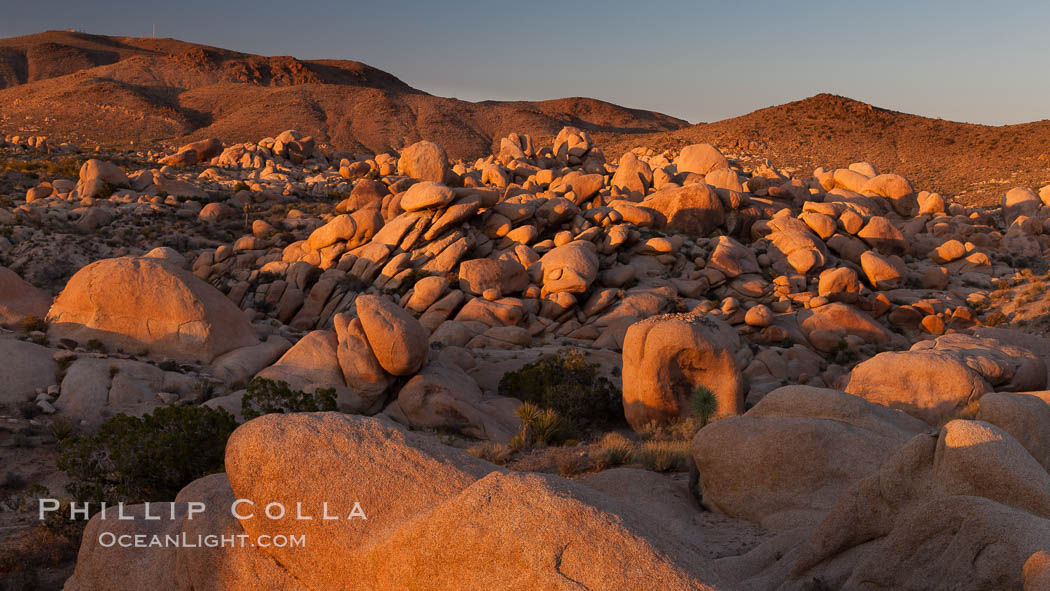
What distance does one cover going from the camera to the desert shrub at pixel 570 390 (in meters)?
20.2

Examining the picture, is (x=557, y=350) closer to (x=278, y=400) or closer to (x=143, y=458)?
(x=278, y=400)

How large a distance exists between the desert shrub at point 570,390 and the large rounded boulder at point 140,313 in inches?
364

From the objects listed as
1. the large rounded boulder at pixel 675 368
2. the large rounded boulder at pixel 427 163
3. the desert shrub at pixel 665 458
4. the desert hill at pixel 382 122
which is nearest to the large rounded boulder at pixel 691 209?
the large rounded boulder at pixel 427 163

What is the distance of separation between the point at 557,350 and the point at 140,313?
13779mm

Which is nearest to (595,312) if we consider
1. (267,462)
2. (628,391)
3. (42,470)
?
(628,391)

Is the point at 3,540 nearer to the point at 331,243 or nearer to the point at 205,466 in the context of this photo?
the point at 205,466

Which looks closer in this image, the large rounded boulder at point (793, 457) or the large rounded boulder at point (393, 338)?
the large rounded boulder at point (793, 457)

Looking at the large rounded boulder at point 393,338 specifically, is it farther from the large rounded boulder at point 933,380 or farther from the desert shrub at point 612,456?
the large rounded boulder at point 933,380

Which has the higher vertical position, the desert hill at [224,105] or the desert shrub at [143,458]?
the desert hill at [224,105]

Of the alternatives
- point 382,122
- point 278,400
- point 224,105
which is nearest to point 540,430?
point 278,400

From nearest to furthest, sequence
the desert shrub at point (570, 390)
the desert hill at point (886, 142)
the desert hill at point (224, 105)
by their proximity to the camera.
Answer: the desert shrub at point (570, 390) < the desert hill at point (886, 142) < the desert hill at point (224, 105)

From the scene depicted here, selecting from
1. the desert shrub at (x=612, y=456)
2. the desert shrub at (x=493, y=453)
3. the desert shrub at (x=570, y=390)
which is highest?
the desert shrub at (x=612, y=456)

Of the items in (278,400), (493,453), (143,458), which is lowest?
(493,453)

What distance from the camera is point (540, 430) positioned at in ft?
55.4
